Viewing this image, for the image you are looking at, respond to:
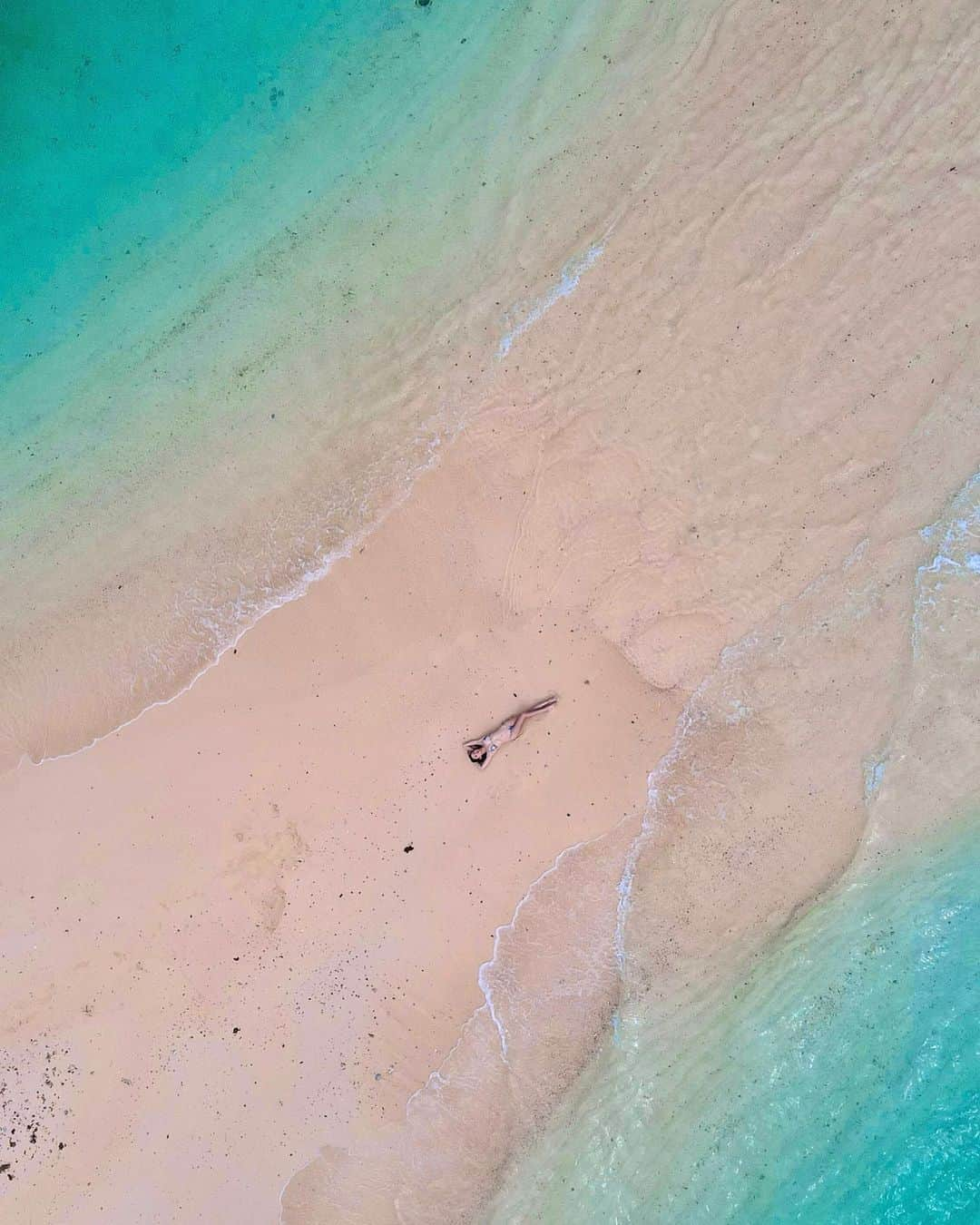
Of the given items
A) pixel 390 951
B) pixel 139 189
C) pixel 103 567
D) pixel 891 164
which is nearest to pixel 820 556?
pixel 891 164

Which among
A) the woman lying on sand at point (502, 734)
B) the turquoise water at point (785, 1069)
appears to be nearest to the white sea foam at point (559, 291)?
the woman lying on sand at point (502, 734)

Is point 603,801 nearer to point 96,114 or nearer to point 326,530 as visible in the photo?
point 326,530

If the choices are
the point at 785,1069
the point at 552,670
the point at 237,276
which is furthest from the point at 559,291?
the point at 785,1069

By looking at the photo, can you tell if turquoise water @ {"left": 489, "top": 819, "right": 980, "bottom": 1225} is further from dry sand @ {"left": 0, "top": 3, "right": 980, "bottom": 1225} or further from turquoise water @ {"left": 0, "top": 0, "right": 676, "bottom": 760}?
turquoise water @ {"left": 0, "top": 0, "right": 676, "bottom": 760}

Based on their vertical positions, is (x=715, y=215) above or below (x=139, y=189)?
below

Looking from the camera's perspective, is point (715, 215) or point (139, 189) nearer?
point (715, 215)

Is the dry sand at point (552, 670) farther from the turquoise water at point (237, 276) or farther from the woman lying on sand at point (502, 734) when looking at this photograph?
the turquoise water at point (237, 276)
